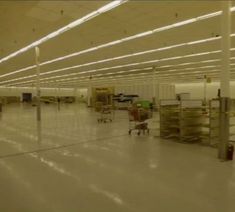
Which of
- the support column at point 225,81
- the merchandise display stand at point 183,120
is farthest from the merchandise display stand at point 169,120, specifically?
the support column at point 225,81

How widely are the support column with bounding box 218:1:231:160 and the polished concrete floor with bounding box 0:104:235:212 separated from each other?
0.42 m

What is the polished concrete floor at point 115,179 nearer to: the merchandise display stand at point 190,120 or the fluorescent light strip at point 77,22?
the merchandise display stand at point 190,120

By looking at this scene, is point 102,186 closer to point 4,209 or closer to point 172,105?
point 4,209

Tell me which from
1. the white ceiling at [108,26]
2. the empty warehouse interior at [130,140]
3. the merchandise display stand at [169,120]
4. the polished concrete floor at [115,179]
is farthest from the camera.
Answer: the merchandise display stand at [169,120]

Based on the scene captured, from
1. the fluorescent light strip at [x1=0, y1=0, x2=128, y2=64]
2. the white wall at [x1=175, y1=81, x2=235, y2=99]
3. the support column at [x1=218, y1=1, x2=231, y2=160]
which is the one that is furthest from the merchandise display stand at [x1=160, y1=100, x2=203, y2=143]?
the white wall at [x1=175, y1=81, x2=235, y2=99]

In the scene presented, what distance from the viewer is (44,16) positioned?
7363 mm

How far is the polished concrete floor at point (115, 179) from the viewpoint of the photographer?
9.98ft

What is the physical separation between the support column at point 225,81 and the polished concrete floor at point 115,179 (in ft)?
1.37

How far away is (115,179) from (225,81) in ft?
9.98

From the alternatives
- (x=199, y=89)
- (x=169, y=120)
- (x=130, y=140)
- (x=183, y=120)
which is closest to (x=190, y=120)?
(x=183, y=120)

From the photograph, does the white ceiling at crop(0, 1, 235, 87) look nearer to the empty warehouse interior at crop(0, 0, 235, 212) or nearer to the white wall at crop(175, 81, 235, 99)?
the empty warehouse interior at crop(0, 0, 235, 212)

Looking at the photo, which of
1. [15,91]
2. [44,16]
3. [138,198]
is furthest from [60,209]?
[15,91]

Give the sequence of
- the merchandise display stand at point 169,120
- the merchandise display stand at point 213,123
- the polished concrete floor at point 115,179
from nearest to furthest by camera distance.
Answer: the polished concrete floor at point 115,179, the merchandise display stand at point 213,123, the merchandise display stand at point 169,120

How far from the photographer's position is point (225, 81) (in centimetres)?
500
